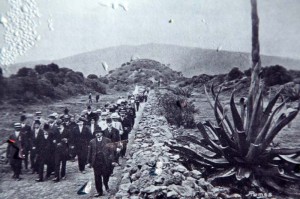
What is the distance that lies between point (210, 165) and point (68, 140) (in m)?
3.24

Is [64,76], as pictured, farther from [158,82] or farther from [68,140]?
[68,140]

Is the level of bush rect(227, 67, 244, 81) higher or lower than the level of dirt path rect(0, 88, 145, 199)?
higher

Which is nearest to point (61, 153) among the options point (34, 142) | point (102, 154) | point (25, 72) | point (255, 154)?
point (34, 142)

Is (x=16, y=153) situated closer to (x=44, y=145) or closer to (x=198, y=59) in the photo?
(x=44, y=145)

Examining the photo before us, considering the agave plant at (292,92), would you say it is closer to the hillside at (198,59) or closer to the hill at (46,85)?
the hillside at (198,59)

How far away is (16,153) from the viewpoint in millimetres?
5250

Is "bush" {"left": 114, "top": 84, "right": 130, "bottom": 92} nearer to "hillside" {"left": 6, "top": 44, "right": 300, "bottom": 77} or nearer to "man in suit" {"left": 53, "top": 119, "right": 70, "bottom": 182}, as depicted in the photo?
"hillside" {"left": 6, "top": 44, "right": 300, "bottom": 77}

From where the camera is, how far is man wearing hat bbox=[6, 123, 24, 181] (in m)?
5.08

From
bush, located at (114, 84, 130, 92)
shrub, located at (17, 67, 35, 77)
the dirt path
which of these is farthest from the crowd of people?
bush, located at (114, 84, 130, 92)

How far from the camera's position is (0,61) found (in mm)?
4676

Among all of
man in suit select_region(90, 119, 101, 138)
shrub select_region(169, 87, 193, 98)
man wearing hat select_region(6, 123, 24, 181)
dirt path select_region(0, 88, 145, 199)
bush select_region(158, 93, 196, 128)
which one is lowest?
dirt path select_region(0, 88, 145, 199)

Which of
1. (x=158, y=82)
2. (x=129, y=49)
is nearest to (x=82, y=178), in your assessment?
(x=129, y=49)

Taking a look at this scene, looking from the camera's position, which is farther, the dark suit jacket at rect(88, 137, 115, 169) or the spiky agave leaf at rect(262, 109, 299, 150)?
the dark suit jacket at rect(88, 137, 115, 169)

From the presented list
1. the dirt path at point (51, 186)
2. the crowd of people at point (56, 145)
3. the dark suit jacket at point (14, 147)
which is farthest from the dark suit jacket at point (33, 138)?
the dirt path at point (51, 186)
